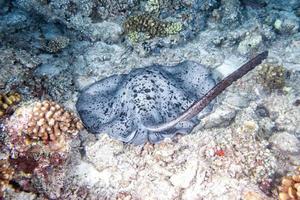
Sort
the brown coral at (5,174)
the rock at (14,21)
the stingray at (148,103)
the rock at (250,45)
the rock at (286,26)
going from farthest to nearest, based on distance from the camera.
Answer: the rock at (286,26)
the rock at (250,45)
the rock at (14,21)
the stingray at (148,103)
the brown coral at (5,174)

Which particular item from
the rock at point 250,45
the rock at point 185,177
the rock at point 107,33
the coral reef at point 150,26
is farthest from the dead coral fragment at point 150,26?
the rock at point 185,177

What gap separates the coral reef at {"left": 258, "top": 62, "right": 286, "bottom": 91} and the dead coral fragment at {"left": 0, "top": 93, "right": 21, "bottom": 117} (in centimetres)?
527

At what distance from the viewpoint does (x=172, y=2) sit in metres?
8.36

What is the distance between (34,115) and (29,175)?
0.94 m

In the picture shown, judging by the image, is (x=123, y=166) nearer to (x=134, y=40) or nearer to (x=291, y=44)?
(x=134, y=40)

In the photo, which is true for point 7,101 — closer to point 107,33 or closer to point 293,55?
point 107,33

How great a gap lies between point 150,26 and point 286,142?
4343 mm

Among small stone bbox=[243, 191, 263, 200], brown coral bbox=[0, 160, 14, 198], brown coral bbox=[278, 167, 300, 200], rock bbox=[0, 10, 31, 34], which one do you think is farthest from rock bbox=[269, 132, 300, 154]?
rock bbox=[0, 10, 31, 34]

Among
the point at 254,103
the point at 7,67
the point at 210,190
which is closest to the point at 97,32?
the point at 7,67

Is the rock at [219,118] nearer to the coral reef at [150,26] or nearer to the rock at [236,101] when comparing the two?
the rock at [236,101]

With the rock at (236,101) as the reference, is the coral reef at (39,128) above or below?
above

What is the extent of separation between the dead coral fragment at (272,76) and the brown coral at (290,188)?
107 inches

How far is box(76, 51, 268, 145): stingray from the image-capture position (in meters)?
5.35

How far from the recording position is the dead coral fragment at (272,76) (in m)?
7.01
